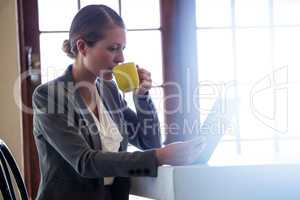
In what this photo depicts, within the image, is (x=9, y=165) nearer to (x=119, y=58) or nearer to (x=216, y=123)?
(x=119, y=58)

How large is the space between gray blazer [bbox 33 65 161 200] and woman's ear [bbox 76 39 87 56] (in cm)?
8

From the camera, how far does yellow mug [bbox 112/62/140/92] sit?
49.7 inches

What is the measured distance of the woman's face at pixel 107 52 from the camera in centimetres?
120

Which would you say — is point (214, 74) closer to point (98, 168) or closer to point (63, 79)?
point (63, 79)

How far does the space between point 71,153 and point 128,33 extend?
1221 mm

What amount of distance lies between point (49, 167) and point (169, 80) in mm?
A: 1078

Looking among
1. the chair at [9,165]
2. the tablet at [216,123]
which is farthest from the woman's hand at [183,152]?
the chair at [9,165]

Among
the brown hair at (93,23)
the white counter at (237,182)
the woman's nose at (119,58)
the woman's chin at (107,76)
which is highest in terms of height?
the brown hair at (93,23)

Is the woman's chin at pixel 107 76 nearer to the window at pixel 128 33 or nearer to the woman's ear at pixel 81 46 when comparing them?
the woman's ear at pixel 81 46

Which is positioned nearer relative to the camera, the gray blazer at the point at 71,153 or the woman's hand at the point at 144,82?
the gray blazer at the point at 71,153

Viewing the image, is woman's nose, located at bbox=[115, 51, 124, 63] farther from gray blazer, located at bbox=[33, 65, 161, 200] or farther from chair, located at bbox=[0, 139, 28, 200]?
chair, located at bbox=[0, 139, 28, 200]

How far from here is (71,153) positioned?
1.04m

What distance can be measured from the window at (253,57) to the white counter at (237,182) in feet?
4.42

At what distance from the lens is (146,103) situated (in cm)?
143
